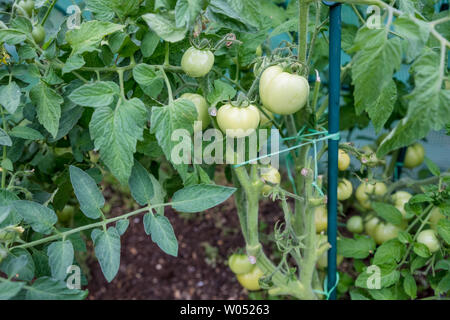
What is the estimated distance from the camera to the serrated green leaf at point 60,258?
0.61 m

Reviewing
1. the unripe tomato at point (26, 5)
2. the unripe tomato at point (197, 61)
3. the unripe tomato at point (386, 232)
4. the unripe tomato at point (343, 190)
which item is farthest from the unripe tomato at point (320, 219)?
the unripe tomato at point (26, 5)

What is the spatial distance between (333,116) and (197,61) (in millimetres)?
328

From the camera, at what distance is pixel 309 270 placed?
0.95m

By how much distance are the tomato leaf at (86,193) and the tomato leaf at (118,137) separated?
80 mm

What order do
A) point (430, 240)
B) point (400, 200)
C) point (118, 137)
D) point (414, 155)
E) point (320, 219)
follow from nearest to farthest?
1. point (118, 137)
2. point (430, 240)
3. point (320, 219)
4. point (400, 200)
5. point (414, 155)

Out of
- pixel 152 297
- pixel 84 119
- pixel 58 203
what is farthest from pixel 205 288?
pixel 84 119

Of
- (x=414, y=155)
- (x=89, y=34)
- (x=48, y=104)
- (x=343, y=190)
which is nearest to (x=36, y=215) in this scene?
(x=48, y=104)

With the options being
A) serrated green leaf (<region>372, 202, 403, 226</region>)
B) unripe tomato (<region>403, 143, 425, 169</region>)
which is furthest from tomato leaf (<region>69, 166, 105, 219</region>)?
unripe tomato (<region>403, 143, 425, 169</region>)

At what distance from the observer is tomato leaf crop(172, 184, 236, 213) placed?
66 centimetres

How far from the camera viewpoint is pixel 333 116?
830 millimetres

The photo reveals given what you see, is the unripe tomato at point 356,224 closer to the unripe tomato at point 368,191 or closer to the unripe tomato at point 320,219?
the unripe tomato at point 368,191

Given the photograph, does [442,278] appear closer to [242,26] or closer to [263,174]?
[263,174]

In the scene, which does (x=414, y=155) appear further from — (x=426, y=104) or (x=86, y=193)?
(x=86, y=193)
